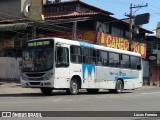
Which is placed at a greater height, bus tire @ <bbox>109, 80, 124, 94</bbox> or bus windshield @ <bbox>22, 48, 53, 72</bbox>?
bus windshield @ <bbox>22, 48, 53, 72</bbox>

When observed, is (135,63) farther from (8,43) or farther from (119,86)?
(8,43)

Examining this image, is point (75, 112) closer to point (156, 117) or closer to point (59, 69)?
point (156, 117)

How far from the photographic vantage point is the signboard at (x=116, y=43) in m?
40.7

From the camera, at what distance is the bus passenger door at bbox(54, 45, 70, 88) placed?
70.1ft

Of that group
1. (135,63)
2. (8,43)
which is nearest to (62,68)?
(135,63)

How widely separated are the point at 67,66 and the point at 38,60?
5.42 ft

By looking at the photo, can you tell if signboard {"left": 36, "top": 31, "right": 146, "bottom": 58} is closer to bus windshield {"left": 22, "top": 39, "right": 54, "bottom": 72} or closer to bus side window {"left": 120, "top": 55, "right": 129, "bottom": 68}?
bus side window {"left": 120, "top": 55, "right": 129, "bottom": 68}

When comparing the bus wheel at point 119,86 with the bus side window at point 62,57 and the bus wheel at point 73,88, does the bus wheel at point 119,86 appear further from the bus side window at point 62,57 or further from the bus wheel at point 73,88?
the bus side window at point 62,57

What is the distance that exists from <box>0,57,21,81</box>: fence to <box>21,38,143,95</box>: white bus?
10398 millimetres

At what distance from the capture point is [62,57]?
71.1ft

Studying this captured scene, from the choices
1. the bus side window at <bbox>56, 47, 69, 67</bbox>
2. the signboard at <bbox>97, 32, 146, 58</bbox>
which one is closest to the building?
the signboard at <bbox>97, 32, 146, 58</bbox>

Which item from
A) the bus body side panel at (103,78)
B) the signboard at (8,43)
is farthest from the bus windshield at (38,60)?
the signboard at (8,43)

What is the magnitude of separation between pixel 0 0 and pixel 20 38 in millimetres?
13770

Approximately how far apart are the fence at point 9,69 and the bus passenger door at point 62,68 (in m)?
14.1
